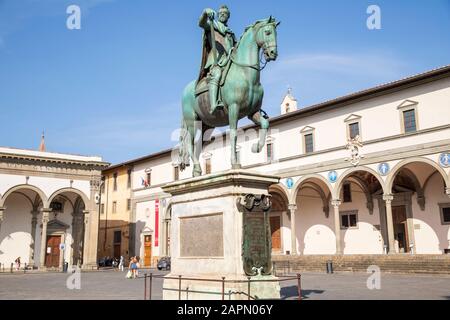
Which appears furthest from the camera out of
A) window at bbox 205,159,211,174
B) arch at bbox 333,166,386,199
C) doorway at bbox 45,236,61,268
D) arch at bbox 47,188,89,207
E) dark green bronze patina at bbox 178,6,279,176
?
window at bbox 205,159,211,174

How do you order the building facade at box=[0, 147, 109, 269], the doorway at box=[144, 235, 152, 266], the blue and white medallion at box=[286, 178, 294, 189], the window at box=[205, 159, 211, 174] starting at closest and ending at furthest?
the blue and white medallion at box=[286, 178, 294, 189] < the building facade at box=[0, 147, 109, 269] < the window at box=[205, 159, 211, 174] < the doorway at box=[144, 235, 152, 266]

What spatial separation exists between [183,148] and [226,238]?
2.75 meters

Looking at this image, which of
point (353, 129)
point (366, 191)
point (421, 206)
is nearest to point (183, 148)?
point (353, 129)

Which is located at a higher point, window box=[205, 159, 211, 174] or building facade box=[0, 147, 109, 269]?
window box=[205, 159, 211, 174]

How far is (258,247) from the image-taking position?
7.53 m

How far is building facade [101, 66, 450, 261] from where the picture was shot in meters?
27.1

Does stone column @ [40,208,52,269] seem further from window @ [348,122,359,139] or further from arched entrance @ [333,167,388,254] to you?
window @ [348,122,359,139]

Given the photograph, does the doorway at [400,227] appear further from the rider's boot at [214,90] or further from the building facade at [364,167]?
the rider's boot at [214,90]

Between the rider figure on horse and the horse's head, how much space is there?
0.68 m

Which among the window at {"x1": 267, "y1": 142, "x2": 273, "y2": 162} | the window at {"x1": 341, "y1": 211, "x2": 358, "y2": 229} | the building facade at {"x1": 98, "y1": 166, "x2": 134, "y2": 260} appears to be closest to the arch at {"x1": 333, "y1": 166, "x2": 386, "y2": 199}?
the window at {"x1": 341, "y1": 211, "x2": 358, "y2": 229}

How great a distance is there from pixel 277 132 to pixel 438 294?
907 inches

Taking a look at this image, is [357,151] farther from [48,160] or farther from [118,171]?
[118,171]

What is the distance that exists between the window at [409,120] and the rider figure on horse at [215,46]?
72.0 ft

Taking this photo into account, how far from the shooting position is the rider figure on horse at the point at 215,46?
8359mm
